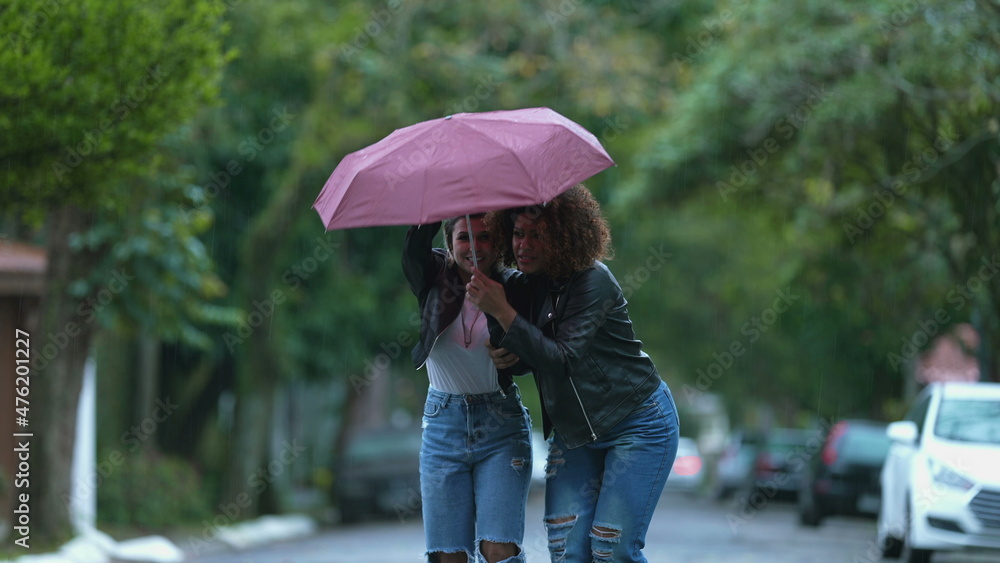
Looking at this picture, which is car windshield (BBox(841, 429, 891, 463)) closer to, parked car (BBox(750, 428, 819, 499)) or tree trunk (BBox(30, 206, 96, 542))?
parked car (BBox(750, 428, 819, 499))

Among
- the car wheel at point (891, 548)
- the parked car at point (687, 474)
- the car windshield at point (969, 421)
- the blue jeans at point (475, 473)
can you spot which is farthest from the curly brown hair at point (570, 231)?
the parked car at point (687, 474)

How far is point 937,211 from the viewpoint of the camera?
17.1m

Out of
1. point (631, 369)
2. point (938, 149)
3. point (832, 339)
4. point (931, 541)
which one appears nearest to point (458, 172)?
point (631, 369)

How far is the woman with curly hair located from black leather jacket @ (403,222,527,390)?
29 centimetres

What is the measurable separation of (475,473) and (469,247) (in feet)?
2.72

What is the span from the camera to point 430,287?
198 inches

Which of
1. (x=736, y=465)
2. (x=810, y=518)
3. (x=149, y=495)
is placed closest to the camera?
(x=149, y=495)

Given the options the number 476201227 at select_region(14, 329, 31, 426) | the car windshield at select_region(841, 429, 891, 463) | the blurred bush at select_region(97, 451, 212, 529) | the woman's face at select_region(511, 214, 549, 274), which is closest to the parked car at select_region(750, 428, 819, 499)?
the car windshield at select_region(841, 429, 891, 463)

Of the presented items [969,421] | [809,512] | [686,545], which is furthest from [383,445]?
[969,421]

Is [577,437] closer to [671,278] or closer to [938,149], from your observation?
[938,149]

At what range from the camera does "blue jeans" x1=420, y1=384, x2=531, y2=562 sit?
483 cm

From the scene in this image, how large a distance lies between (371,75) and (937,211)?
24.7ft

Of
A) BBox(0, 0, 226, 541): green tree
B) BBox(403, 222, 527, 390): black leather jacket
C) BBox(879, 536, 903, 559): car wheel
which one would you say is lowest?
BBox(879, 536, 903, 559): car wheel

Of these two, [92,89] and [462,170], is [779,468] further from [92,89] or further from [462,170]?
[462,170]
